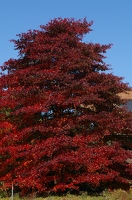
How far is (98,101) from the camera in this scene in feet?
48.5

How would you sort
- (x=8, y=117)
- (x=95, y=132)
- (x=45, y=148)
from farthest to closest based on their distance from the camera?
(x=8, y=117)
(x=95, y=132)
(x=45, y=148)

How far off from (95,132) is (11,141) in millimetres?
3069

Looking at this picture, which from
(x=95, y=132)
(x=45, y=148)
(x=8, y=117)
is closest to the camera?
(x=45, y=148)

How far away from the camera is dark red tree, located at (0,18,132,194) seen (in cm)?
1393

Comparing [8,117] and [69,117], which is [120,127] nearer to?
[69,117]

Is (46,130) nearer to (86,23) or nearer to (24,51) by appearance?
(24,51)

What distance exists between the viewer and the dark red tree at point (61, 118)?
1393 cm

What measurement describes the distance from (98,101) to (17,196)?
180 inches

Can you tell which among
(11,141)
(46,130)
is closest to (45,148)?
(46,130)

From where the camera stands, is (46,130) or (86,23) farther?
(86,23)

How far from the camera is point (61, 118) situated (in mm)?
14773

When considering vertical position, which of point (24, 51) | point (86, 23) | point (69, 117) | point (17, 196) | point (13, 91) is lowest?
point (17, 196)

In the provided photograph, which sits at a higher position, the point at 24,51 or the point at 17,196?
the point at 24,51

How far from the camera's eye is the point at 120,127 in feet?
47.5
